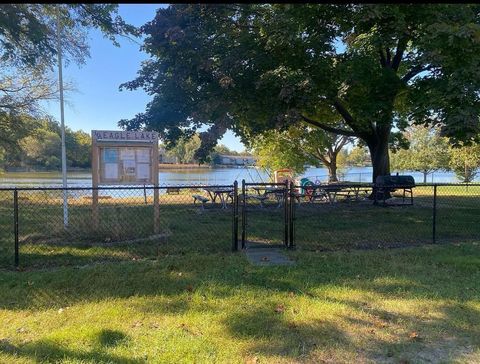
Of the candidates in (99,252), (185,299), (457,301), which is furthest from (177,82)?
(457,301)

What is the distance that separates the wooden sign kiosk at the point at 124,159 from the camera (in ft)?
25.7

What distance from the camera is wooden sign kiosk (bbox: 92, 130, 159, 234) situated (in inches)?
308

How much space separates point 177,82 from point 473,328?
11449mm

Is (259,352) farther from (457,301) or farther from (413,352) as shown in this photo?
(457,301)

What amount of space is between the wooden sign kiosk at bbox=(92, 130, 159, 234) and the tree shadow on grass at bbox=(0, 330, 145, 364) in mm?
4530

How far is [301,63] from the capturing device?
39.3ft

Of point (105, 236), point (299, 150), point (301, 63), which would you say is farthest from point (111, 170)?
point (299, 150)

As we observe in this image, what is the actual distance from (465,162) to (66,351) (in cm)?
3704

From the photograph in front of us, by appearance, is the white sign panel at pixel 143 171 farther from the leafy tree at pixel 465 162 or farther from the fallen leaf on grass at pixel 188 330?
the leafy tree at pixel 465 162

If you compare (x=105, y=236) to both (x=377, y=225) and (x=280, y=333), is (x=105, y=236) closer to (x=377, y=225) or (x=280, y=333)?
(x=280, y=333)

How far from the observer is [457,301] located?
4.45m

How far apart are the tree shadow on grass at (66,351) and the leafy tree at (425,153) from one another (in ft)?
131

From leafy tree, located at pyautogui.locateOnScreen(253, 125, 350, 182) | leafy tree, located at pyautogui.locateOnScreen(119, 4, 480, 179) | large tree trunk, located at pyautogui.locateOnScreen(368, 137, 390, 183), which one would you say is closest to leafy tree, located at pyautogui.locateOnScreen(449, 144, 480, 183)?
leafy tree, located at pyautogui.locateOnScreen(253, 125, 350, 182)

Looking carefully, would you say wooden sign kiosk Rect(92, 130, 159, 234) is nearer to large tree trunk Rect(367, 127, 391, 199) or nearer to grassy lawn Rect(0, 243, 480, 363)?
grassy lawn Rect(0, 243, 480, 363)
